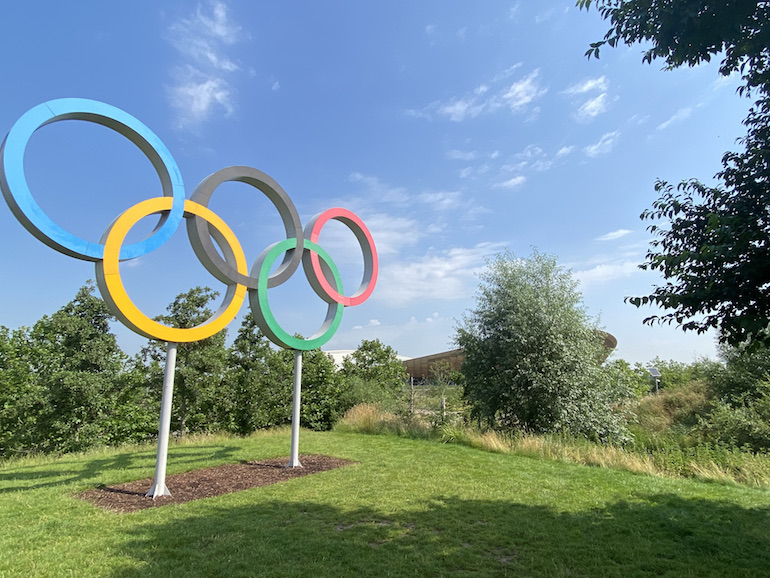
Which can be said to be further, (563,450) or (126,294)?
(563,450)

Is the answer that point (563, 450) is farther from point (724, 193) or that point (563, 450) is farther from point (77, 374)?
point (77, 374)

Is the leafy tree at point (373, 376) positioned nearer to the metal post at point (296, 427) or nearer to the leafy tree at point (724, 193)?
the metal post at point (296, 427)

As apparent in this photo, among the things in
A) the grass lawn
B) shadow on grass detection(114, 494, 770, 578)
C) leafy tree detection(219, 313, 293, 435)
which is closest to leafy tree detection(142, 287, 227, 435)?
leafy tree detection(219, 313, 293, 435)

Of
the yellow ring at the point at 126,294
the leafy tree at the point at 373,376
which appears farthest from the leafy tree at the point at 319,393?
the yellow ring at the point at 126,294

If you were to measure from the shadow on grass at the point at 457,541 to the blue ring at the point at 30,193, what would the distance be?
3.81 meters

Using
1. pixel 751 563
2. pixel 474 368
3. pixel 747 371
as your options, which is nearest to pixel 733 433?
pixel 747 371

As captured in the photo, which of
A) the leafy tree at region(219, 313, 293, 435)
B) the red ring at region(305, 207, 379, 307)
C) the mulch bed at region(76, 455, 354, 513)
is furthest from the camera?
the leafy tree at region(219, 313, 293, 435)

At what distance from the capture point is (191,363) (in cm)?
1229

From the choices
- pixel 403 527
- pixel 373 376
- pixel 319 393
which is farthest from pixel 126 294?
pixel 373 376

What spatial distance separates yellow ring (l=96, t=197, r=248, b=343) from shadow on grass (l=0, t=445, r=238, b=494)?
274 cm

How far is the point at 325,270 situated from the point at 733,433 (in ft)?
40.5

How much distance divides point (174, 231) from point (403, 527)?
5.52 metres

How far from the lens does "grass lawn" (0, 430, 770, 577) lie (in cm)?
390

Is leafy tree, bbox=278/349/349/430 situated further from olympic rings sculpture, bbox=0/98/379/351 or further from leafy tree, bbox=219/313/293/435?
olympic rings sculpture, bbox=0/98/379/351
